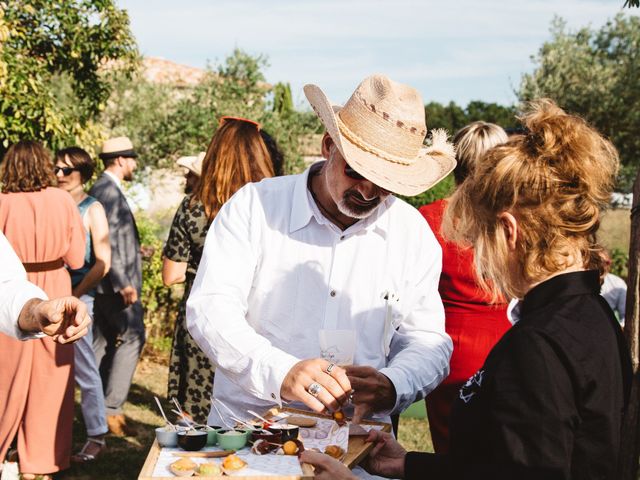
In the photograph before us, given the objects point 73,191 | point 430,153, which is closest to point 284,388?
point 430,153

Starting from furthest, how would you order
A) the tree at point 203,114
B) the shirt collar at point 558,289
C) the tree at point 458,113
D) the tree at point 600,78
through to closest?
the tree at point 458,113, the tree at point 600,78, the tree at point 203,114, the shirt collar at point 558,289

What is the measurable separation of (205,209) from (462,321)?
5.60ft

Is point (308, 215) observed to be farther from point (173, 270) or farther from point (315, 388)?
point (173, 270)

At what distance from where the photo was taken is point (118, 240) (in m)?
6.80

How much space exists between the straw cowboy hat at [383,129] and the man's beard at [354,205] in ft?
0.46

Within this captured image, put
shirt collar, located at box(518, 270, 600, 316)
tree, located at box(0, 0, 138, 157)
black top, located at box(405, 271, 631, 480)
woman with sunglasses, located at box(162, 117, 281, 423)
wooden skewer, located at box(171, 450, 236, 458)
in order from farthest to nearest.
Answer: tree, located at box(0, 0, 138, 157) < woman with sunglasses, located at box(162, 117, 281, 423) < wooden skewer, located at box(171, 450, 236, 458) < shirt collar, located at box(518, 270, 600, 316) < black top, located at box(405, 271, 631, 480)

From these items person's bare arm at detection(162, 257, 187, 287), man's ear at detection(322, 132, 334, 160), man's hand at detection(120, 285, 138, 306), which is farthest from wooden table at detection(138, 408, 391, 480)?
man's hand at detection(120, 285, 138, 306)

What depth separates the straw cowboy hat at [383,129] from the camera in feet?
9.38

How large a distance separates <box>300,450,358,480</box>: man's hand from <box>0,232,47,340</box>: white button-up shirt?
4.17 feet

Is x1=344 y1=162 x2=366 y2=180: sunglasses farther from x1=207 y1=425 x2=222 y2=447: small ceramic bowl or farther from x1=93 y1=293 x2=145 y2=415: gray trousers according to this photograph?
x1=93 y1=293 x2=145 y2=415: gray trousers

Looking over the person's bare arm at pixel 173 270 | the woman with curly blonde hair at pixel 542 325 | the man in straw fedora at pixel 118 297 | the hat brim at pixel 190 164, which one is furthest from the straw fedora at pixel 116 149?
the woman with curly blonde hair at pixel 542 325

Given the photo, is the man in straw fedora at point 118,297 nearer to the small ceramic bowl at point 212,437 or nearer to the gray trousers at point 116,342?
the gray trousers at point 116,342

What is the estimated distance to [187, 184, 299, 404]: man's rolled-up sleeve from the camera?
104 inches

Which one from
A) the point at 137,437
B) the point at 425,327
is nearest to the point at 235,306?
the point at 425,327
